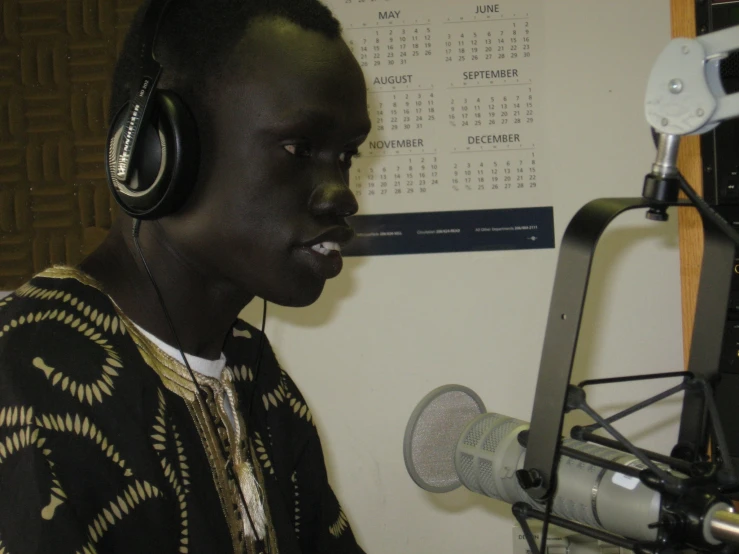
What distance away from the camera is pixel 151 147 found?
2.97 feet

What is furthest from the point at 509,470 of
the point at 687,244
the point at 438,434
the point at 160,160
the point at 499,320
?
the point at 687,244

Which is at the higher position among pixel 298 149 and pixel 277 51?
pixel 277 51

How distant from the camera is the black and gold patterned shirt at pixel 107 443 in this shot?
80cm

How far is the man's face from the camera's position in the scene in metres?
0.92

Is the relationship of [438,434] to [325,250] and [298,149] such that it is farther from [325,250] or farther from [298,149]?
[298,149]

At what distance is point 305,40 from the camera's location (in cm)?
96

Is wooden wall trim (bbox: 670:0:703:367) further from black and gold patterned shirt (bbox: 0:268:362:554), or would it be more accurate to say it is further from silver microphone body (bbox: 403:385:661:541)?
black and gold patterned shirt (bbox: 0:268:362:554)

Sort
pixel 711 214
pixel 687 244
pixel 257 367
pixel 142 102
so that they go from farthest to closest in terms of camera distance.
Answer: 1. pixel 687 244
2. pixel 257 367
3. pixel 142 102
4. pixel 711 214

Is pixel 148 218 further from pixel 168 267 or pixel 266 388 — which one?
pixel 266 388

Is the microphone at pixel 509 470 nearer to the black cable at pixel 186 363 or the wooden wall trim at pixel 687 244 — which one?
the black cable at pixel 186 363

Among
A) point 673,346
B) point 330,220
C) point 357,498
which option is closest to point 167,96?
point 330,220

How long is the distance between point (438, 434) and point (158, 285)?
1.43ft

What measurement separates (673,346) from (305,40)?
4.43ft

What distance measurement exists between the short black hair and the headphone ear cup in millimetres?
44
